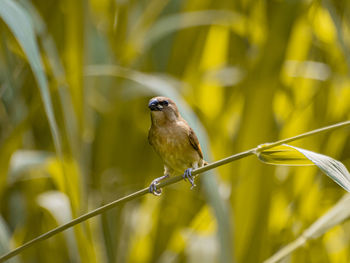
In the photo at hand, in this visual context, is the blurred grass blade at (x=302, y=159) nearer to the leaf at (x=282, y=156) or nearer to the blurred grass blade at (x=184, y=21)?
the leaf at (x=282, y=156)

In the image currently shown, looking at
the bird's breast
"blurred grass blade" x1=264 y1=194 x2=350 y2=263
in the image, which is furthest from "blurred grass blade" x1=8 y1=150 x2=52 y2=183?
"blurred grass blade" x1=264 y1=194 x2=350 y2=263

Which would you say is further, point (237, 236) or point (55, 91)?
point (237, 236)

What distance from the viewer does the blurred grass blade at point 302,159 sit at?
731 mm

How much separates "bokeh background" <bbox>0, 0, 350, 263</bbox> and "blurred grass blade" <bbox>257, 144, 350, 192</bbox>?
0.58 meters

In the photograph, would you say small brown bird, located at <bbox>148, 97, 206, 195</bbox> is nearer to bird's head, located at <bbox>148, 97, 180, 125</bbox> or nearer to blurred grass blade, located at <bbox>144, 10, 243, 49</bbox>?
bird's head, located at <bbox>148, 97, 180, 125</bbox>

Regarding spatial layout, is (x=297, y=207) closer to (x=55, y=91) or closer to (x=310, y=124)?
(x=310, y=124)

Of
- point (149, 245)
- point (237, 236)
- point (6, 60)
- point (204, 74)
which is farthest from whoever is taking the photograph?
point (204, 74)

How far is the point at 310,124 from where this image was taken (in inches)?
73.3

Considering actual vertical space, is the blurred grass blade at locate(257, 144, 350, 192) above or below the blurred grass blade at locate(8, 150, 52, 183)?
below

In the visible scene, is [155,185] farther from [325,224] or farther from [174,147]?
[325,224]

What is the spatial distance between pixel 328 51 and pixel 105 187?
3.14 ft

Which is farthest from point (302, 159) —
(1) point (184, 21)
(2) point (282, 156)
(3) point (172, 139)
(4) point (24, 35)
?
(1) point (184, 21)

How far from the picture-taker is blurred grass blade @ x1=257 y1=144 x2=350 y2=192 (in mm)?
731

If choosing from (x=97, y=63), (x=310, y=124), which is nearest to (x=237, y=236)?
(x=310, y=124)
